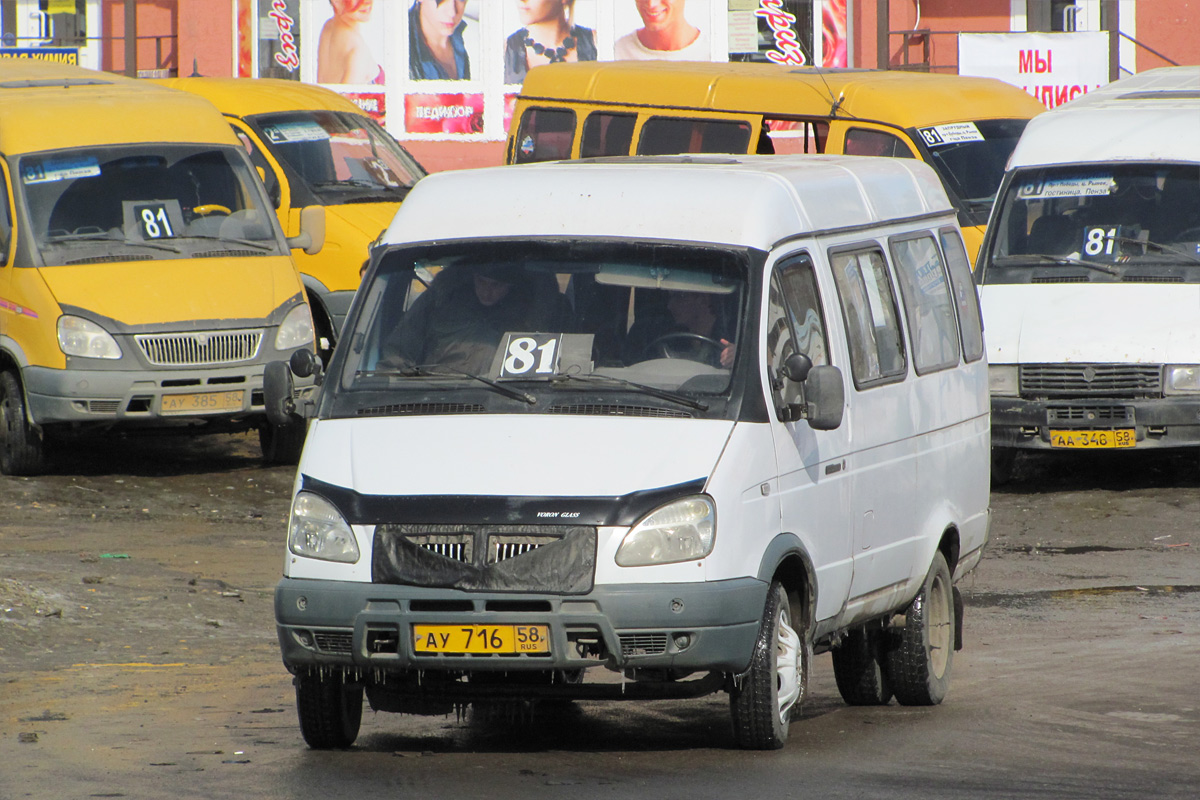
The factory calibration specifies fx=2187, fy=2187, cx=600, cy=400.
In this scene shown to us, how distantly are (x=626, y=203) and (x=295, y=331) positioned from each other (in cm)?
759

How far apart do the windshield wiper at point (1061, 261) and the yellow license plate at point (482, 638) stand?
900cm

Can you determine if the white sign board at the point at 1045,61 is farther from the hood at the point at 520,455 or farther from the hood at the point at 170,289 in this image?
the hood at the point at 520,455

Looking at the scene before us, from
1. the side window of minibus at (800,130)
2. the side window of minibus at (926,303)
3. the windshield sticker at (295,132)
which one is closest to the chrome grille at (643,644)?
the side window of minibus at (926,303)

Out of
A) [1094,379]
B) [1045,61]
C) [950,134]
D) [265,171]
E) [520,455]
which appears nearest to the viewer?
[520,455]

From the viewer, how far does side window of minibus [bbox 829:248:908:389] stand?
8.25 meters

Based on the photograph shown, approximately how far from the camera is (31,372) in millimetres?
14703

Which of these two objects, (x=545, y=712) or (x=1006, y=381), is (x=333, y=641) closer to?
(x=545, y=712)

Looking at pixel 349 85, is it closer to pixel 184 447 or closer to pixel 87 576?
pixel 184 447

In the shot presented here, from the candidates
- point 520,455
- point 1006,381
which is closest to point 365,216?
point 1006,381

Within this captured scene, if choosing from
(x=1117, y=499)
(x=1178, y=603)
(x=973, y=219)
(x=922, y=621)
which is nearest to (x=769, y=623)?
(x=922, y=621)

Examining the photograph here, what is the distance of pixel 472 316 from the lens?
25.5 ft

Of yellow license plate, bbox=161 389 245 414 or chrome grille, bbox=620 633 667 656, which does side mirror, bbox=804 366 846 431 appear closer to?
chrome grille, bbox=620 633 667 656

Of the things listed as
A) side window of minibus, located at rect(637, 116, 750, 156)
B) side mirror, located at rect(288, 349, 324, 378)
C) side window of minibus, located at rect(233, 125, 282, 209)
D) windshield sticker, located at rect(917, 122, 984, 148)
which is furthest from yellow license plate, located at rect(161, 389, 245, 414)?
side mirror, located at rect(288, 349, 324, 378)

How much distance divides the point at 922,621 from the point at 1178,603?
10.1 ft
